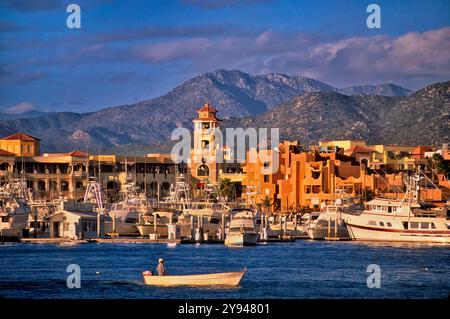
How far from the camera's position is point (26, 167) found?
144500mm

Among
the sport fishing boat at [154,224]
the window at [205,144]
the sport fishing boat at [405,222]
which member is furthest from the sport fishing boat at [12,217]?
the window at [205,144]

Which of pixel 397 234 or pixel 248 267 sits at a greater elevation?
pixel 397 234

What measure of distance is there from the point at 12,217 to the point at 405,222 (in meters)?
29.5

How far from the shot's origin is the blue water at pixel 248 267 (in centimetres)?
5109

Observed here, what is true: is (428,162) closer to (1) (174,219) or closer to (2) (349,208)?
(2) (349,208)

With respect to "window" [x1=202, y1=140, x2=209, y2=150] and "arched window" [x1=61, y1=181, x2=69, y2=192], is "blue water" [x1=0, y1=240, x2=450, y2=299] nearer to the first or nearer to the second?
"arched window" [x1=61, y1=181, x2=69, y2=192]

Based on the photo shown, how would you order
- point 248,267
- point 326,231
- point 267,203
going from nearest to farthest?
point 248,267, point 326,231, point 267,203

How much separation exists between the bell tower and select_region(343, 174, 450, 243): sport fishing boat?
5945 centimetres

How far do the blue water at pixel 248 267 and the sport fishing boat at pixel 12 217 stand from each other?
20.3 ft

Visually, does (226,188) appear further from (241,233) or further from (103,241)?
(241,233)

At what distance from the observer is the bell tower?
149m

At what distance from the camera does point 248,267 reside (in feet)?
210

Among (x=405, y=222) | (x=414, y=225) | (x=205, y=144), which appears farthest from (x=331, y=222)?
(x=205, y=144)
